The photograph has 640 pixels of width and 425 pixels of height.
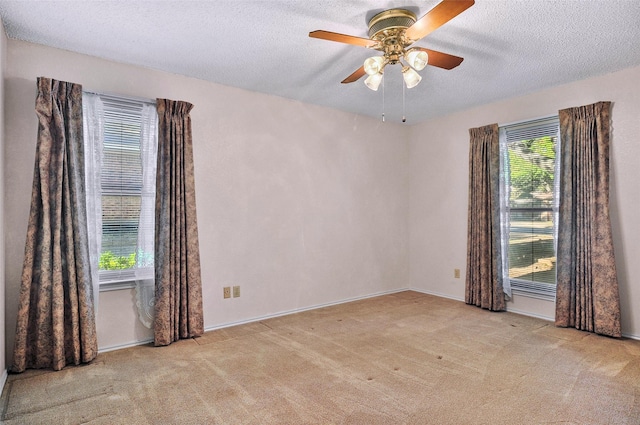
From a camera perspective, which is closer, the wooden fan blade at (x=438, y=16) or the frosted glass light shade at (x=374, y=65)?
the wooden fan blade at (x=438, y=16)

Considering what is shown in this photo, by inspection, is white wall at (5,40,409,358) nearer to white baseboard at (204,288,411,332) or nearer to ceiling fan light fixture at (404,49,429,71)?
white baseboard at (204,288,411,332)

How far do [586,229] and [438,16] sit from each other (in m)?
2.73

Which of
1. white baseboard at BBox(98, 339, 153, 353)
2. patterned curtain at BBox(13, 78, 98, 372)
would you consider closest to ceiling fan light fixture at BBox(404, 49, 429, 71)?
patterned curtain at BBox(13, 78, 98, 372)

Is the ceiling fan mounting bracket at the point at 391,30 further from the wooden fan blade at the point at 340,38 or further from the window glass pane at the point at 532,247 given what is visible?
the window glass pane at the point at 532,247

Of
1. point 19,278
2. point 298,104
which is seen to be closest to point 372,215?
point 298,104

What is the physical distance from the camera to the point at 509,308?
14.1ft

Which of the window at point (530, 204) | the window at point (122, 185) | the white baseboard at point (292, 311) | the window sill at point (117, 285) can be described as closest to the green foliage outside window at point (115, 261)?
the window at point (122, 185)

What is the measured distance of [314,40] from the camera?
2.79m

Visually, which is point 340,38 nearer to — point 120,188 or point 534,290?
point 120,188

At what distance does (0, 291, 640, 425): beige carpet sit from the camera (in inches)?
Result: 84.0

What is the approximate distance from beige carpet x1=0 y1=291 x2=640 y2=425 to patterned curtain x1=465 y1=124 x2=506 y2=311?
2.24 ft

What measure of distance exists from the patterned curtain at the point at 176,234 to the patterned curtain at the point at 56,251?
55 cm

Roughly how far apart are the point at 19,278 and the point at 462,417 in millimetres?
3170

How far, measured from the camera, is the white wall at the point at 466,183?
339cm
